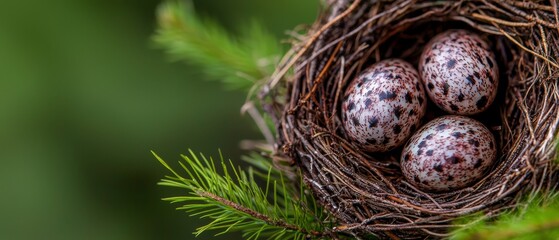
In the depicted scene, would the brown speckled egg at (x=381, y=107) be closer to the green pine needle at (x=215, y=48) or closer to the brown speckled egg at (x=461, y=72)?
the brown speckled egg at (x=461, y=72)

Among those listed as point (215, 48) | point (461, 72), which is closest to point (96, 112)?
point (215, 48)

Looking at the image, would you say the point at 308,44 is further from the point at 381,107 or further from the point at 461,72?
the point at 461,72

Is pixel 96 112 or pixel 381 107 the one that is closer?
pixel 381 107

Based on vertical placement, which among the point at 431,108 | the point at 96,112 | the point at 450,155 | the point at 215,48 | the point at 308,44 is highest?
the point at 96,112

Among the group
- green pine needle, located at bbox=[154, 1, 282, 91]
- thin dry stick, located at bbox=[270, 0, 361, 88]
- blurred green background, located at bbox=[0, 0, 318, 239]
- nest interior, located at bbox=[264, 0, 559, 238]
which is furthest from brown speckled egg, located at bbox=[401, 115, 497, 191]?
blurred green background, located at bbox=[0, 0, 318, 239]

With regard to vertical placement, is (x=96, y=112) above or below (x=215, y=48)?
above

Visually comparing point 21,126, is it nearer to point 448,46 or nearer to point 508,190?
point 448,46
